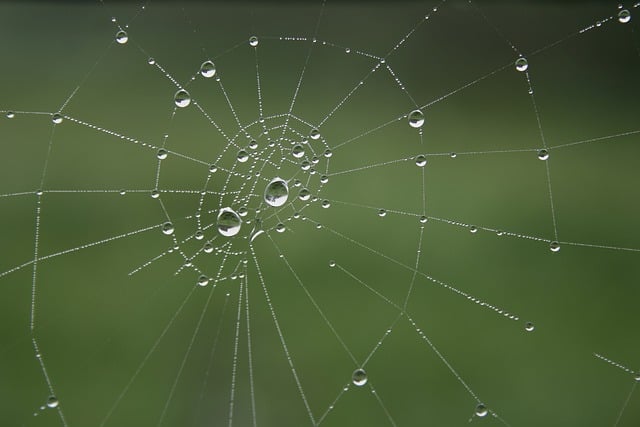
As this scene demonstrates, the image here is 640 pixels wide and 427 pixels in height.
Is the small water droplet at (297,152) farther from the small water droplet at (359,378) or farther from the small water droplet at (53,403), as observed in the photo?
the small water droplet at (53,403)

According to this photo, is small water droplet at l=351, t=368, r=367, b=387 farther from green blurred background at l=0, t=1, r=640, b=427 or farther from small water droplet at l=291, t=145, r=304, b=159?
small water droplet at l=291, t=145, r=304, b=159

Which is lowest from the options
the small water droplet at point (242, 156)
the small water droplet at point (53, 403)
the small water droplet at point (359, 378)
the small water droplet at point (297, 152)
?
the small water droplet at point (53, 403)

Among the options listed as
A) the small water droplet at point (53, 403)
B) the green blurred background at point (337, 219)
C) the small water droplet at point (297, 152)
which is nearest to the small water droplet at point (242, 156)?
the small water droplet at point (297, 152)

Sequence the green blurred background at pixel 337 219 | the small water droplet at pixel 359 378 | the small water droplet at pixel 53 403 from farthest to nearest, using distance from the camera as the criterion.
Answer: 1. the green blurred background at pixel 337 219
2. the small water droplet at pixel 359 378
3. the small water droplet at pixel 53 403

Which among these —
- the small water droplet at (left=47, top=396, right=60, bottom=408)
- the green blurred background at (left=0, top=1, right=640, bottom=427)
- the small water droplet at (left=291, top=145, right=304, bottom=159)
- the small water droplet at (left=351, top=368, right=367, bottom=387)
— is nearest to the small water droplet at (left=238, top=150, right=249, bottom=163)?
the small water droplet at (left=291, top=145, right=304, bottom=159)

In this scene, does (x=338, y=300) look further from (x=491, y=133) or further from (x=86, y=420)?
(x=491, y=133)

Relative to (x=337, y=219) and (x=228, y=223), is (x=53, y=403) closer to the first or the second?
(x=228, y=223)
